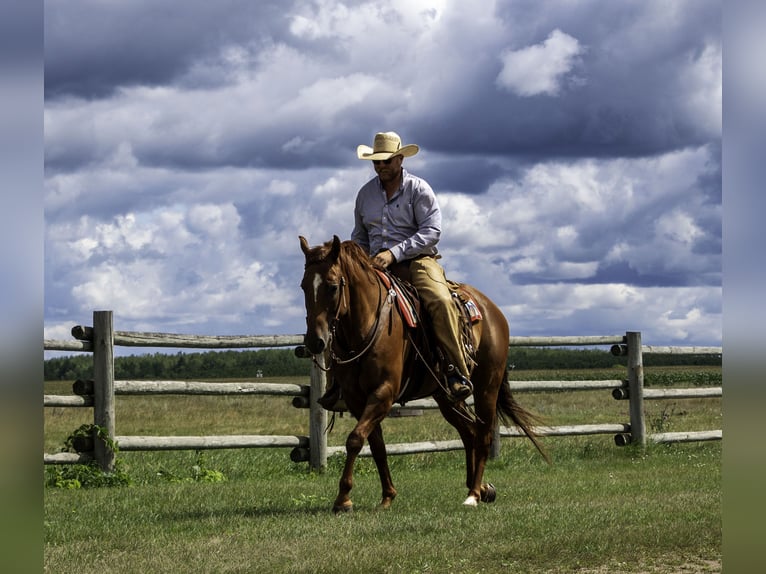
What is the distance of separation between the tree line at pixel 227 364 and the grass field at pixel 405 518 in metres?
48.7

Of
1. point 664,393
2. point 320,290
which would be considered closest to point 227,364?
point 664,393

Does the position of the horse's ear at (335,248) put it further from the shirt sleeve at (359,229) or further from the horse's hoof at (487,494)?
the horse's hoof at (487,494)

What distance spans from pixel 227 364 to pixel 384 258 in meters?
67.5

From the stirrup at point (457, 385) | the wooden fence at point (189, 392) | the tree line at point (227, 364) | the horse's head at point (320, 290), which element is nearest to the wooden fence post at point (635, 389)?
the wooden fence at point (189, 392)

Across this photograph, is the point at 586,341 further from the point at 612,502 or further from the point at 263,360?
the point at 263,360

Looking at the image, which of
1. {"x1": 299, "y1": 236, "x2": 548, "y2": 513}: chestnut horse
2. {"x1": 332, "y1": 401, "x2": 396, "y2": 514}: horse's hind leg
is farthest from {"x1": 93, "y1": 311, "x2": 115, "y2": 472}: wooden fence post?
{"x1": 332, "y1": 401, "x2": 396, "y2": 514}: horse's hind leg

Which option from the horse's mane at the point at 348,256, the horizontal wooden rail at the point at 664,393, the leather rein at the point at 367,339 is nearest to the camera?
the horse's mane at the point at 348,256

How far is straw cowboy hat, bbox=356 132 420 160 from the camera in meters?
7.91

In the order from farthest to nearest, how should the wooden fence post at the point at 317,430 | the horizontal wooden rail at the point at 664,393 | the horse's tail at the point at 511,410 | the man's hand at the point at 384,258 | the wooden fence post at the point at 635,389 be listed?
the horizontal wooden rail at the point at 664,393 < the wooden fence post at the point at 635,389 < the wooden fence post at the point at 317,430 < the horse's tail at the point at 511,410 < the man's hand at the point at 384,258

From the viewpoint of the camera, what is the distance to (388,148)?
7922 millimetres

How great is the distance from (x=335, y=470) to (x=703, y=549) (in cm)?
591

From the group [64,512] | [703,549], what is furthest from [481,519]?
[64,512]

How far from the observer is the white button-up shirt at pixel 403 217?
26.0 feet

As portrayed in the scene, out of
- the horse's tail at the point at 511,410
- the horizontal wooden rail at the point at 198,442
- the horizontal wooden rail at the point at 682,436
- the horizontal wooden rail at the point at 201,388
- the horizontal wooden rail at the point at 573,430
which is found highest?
the horizontal wooden rail at the point at 201,388
